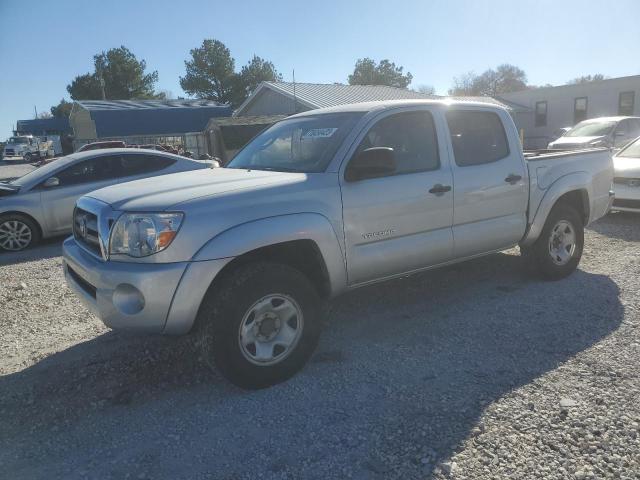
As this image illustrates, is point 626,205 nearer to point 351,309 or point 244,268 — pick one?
point 351,309

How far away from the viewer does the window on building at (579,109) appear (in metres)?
29.7

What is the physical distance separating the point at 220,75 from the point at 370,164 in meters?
61.8

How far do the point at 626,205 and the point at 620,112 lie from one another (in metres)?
24.0

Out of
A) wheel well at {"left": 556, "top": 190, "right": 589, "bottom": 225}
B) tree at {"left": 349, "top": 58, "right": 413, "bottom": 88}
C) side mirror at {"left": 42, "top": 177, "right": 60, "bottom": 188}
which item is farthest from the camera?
tree at {"left": 349, "top": 58, "right": 413, "bottom": 88}

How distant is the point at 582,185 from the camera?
5.29 meters

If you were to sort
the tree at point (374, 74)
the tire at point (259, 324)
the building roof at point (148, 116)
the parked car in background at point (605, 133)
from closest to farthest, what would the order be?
the tire at point (259, 324) → the parked car in background at point (605, 133) → the building roof at point (148, 116) → the tree at point (374, 74)

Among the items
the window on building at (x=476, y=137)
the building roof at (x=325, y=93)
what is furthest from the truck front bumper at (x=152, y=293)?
the building roof at (x=325, y=93)

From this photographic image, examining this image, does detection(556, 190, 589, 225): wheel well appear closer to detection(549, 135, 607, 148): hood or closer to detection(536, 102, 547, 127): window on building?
detection(549, 135, 607, 148): hood

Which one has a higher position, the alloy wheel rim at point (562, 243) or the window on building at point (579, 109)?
the window on building at point (579, 109)

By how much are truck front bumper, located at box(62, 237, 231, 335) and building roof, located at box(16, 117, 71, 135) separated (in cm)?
6793

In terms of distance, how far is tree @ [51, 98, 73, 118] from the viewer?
76.2 metres

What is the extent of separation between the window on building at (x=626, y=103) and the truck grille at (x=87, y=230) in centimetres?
3144

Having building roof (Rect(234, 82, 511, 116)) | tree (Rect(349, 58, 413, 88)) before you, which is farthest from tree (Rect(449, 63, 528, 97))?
building roof (Rect(234, 82, 511, 116))

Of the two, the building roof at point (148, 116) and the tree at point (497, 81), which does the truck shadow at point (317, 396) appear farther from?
the tree at point (497, 81)
